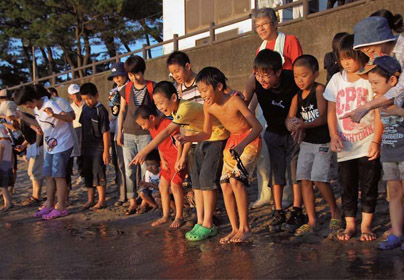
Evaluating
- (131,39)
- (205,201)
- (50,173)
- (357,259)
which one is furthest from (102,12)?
(357,259)

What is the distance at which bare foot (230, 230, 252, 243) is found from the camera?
448cm

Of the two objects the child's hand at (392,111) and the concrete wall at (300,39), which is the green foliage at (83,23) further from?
the child's hand at (392,111)

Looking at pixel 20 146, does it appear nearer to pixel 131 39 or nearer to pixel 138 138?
pixel 138 138

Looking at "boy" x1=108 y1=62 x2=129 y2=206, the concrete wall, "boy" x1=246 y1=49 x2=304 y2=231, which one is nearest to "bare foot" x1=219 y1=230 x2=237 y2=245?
"boy" x1=246 y1=49 x2=304 y2=231

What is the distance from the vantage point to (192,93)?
5.57 meters

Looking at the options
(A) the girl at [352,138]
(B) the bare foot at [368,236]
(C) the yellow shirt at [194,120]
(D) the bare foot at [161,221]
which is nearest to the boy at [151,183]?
(D) the bare foot at [161,221]

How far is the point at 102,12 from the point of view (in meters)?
24.8

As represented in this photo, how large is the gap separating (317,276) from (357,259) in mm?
526

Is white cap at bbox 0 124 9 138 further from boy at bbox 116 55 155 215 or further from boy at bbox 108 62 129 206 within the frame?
boy at bbox 116 55 155 215

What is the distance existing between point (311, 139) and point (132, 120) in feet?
8.31

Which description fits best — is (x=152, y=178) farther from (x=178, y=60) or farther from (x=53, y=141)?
(x=178, y=60)

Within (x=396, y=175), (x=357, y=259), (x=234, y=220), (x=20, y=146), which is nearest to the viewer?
(x=357, y=259)

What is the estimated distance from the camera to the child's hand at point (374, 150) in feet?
13.6

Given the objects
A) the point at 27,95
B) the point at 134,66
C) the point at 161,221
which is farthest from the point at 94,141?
the point at 161,221
